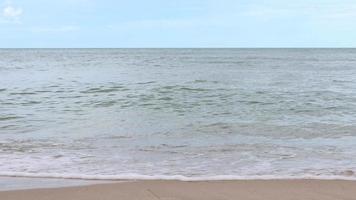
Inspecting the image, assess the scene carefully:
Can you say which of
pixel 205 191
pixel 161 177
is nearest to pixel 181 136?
pixel 161 177

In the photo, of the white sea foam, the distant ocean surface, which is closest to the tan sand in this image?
the white sea foam

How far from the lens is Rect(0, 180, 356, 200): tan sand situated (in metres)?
4.94

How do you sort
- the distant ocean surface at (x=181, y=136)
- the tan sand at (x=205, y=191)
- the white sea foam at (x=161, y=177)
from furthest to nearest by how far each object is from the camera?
the distant ocean surface at (x=181, y=136), the white sea foam at (x=161, y=177), the tan sand at (x=205, y=191)

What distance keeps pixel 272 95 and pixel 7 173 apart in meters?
12.5

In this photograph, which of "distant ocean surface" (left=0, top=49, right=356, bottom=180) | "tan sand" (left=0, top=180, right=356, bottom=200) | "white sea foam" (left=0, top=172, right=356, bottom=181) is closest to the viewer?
"tan sand" (left=0, top=180, right=356, bottom=200)

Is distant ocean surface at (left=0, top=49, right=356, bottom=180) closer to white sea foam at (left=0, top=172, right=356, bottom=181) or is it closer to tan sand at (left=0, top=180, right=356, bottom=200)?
white sea foam at (left=0, top=172, right=356, bottom=181)

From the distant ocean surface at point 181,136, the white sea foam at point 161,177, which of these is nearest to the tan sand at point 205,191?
the white sea foam at point 161,177

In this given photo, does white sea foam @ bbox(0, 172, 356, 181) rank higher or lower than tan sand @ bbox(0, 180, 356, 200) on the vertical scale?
lower

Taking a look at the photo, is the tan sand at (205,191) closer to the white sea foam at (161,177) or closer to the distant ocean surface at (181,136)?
the white sea foam at (161,177)

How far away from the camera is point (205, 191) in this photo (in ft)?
16.9

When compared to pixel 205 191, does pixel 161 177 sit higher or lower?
lower

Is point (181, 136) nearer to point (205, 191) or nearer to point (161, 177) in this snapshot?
point (161, 177)

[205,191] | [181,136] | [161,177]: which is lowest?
[181,136]

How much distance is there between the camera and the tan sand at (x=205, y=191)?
494 centimetres
